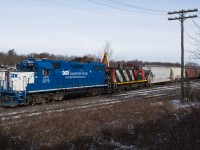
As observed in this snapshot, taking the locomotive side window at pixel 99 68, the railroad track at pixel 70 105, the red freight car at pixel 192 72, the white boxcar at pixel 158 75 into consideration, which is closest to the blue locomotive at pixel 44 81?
the locomotive side window at pixel 99 68

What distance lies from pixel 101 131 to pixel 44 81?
11.2 metres

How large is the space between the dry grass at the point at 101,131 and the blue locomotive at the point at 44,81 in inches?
255

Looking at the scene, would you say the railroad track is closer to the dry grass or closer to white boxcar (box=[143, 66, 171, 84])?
the dry grass

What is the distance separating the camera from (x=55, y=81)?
81.6 feet

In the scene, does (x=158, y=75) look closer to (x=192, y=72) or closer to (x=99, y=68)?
(x=192, y=72)

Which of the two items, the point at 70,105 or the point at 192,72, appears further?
the point at 192,72

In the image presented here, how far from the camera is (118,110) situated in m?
18.7

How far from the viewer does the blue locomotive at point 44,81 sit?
2205cm

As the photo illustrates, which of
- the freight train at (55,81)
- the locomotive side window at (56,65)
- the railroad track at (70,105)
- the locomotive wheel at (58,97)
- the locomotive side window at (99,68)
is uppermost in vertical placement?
the locomotive side window at (56,65)

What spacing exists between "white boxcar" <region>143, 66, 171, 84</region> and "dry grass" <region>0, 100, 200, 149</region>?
82.6ft

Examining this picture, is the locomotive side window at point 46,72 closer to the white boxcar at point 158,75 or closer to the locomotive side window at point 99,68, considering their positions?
the locomotive side window at point 99,68

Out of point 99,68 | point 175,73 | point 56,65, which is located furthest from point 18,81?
point 175,73

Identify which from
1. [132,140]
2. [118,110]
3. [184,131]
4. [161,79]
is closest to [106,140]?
[132,140]

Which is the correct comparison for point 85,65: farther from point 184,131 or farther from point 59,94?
point 184,131
